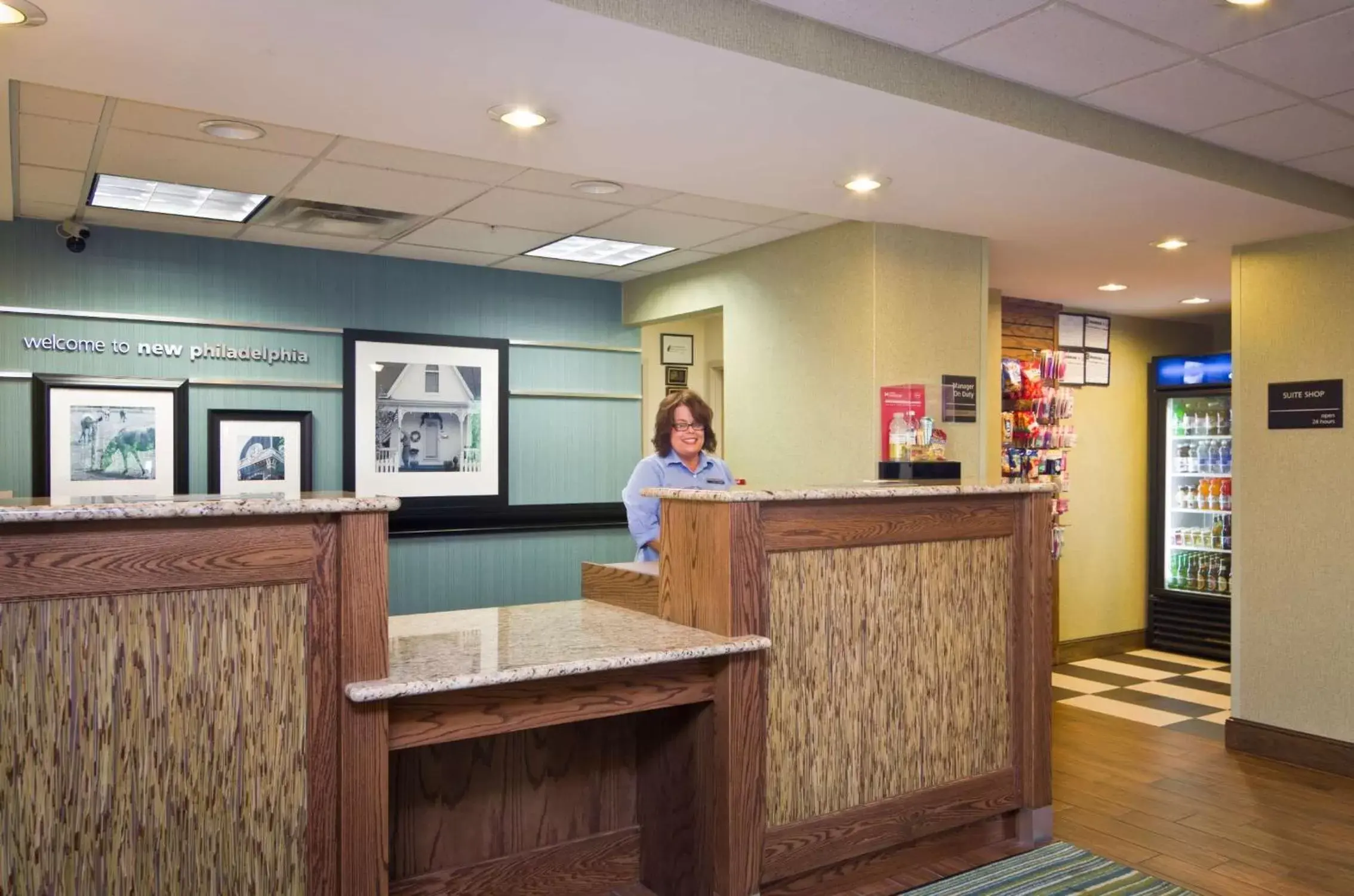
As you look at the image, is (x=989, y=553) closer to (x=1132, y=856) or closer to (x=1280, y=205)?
(x=1132, y=856)

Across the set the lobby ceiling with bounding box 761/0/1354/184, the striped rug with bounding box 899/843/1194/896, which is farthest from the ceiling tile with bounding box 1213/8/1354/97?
the striped rug with bounding box 899/843/1194/896

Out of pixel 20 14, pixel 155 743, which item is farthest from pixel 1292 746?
pixel 20 14

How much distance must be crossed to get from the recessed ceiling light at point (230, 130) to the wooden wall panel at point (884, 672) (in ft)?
8.11

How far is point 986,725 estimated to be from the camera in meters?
3.72

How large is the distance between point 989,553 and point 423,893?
2281 mm

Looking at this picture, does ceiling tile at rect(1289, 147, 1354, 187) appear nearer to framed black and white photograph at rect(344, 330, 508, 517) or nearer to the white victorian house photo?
framed black and white photograph at rect(344, 330, 508, 517)

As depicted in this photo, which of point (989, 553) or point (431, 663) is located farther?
point (989, 553)

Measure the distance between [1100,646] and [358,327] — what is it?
5.92 meters

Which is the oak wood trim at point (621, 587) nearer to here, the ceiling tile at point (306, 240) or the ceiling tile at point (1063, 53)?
the ceiling tile at point (1063, 53)

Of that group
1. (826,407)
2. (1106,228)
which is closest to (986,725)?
(826,407)

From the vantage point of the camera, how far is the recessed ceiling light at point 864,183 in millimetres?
4047

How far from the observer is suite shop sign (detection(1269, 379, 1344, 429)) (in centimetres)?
491

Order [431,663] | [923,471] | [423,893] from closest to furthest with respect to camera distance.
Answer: [431,663], [423,893], [923,471]

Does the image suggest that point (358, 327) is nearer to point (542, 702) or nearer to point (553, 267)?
point (553, 267)
